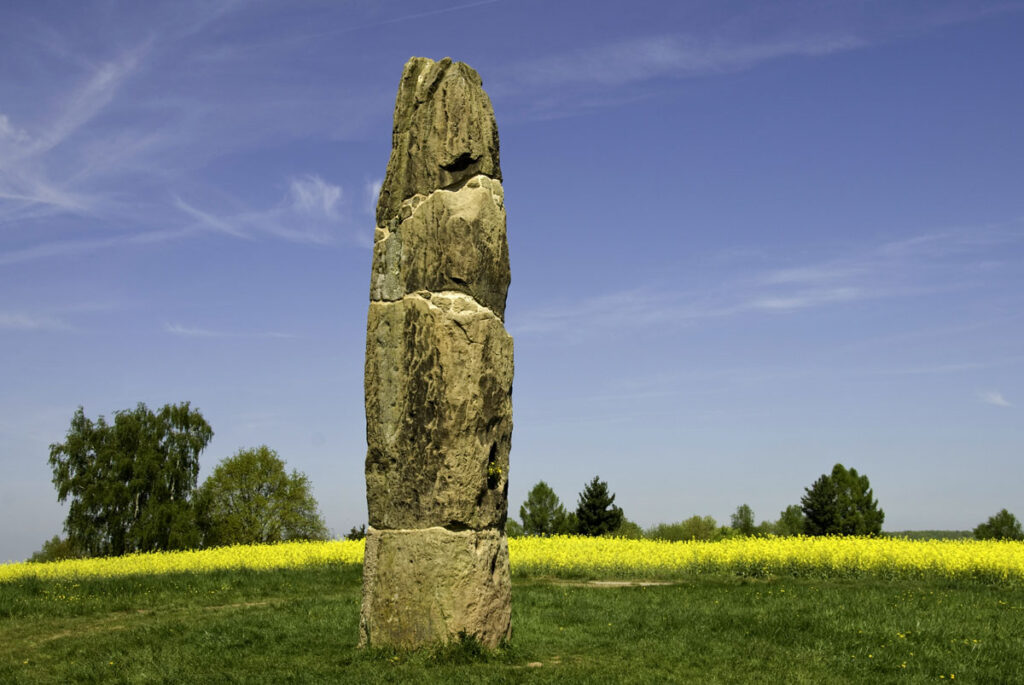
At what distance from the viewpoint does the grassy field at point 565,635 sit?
10.5 meters

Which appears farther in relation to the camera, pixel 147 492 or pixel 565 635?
pixel 147 492

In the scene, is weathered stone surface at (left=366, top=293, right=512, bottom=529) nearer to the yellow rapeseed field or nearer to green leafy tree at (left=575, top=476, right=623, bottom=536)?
the yellow rapeseed field

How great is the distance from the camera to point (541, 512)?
53.7 meters

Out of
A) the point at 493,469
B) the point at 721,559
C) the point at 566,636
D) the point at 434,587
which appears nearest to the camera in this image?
the point at 434,587

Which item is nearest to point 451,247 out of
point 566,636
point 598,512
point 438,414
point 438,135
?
point 438,135

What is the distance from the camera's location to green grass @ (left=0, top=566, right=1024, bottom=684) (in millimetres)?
10492

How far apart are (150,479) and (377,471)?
39459mm

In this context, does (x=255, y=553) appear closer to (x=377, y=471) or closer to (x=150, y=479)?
(x=377, y=471)

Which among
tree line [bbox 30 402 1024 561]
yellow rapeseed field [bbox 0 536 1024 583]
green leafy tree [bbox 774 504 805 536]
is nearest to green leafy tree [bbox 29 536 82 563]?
tree line [bbox 30 402 1024 561]

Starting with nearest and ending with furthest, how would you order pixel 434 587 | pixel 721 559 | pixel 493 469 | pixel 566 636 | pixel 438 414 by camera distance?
1. pixel 434 587
2. pixel 438 414
3. pixel 493 469
4. pixel 566 636
5. pixel 721 559

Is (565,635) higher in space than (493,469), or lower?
lower

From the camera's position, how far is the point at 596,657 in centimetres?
1127

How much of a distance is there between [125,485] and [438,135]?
132 feet

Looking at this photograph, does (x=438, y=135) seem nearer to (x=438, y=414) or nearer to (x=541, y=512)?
(x=438, y=414)
